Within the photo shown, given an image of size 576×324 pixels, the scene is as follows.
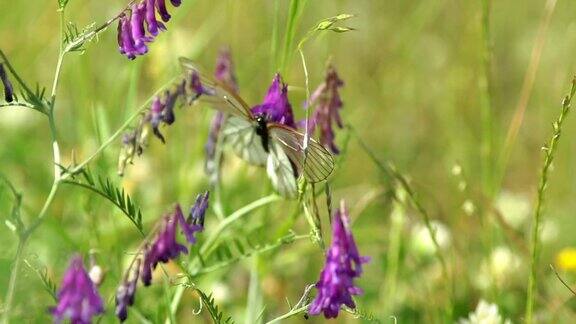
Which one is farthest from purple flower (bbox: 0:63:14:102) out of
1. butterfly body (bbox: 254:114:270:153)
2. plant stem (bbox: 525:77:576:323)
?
plant stem (bbox: 525:77:576:323)

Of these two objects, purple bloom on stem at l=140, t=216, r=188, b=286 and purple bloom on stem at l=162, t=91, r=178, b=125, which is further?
purple bloom on stem at l=162, t=91, r=178, b=125

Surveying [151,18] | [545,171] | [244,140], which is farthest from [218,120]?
[545,171]

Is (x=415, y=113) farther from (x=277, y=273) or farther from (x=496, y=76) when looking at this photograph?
(x=277, y=273)

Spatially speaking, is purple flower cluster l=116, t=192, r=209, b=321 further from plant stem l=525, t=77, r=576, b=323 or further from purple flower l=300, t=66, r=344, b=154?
plant stem l=525, t=77, r=576, b=323

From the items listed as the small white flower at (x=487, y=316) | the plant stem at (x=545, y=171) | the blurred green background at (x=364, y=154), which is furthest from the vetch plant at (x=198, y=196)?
the small white flower at (x=487, y=316)

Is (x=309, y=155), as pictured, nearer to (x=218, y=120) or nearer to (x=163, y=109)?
(x=163, y=109)

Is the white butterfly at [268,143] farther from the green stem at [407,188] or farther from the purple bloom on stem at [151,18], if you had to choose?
the green stem at [407,188]

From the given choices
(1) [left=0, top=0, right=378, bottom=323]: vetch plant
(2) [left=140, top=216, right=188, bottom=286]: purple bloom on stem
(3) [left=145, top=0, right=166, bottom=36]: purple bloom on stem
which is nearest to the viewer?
(1) [left=0, top=0, right=378, bottom=323]: vetch plant
